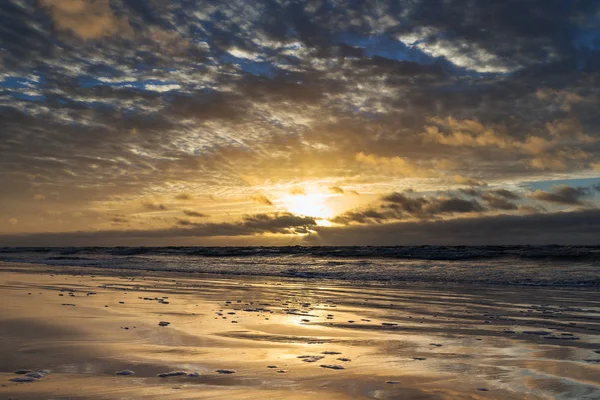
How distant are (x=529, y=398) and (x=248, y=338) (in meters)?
3.65

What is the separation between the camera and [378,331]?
24.3 ft

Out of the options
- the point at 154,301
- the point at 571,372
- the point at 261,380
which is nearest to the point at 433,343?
the point at 571,372

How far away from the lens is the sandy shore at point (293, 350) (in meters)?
4.23

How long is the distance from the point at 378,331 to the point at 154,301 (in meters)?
5.56

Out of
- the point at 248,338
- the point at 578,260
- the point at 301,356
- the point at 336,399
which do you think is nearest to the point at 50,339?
the point at 248,338

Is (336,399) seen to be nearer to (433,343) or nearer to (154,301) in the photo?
(433,343)

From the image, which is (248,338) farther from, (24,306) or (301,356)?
(24,306)

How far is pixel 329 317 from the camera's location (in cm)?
884

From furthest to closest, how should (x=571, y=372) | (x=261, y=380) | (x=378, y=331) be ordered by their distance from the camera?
1. (x=378, y=331)
2. (x=571, y=372)
3. (x=261, y=380)

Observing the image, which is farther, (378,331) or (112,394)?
(378,331)

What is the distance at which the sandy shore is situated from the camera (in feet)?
13.9

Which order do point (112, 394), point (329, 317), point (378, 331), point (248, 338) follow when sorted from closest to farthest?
point (112, 394), point (248, 338), point (378, 331), point (329, 317)

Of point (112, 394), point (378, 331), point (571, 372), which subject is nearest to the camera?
point (112, 394)

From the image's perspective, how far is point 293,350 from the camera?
19.4ft
